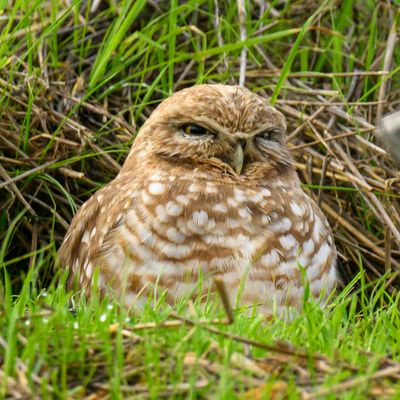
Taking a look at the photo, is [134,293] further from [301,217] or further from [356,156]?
[356,156]

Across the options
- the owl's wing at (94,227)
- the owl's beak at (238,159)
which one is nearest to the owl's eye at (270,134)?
the owl's beak at (238,159)

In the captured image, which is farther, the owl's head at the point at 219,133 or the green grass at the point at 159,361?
the owl's head at the point at 219,133

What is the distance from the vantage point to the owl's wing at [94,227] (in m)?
3.58

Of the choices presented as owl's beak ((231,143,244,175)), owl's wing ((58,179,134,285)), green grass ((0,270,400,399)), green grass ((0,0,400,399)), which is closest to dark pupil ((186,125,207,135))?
owl's beak ((231,143,244,175))

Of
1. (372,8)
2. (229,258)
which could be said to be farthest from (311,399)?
(372,8)

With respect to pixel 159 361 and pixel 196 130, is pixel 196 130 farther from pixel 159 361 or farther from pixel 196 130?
pixel 159 361

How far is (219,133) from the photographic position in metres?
3.65

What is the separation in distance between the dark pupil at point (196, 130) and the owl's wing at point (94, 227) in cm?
34

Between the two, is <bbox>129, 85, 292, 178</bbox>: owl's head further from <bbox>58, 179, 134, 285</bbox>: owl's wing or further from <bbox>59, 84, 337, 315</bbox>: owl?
<bbox>58, 179, 134, 285</bbox>: owl's wing

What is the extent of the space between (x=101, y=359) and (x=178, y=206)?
132 centimetres

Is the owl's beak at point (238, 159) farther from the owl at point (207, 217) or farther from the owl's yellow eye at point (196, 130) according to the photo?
the owl's yellow eye at point (196, 130)

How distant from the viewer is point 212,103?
372 cm

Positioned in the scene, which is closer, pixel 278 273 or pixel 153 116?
pixel 278 273

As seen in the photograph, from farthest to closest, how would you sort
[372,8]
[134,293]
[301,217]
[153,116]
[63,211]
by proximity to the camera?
[372,8], [63,211], [153,116], [301,217], [134,293]
